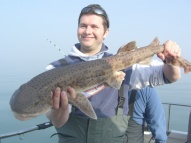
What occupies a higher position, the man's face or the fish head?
the man's face

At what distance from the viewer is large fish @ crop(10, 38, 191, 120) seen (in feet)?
11.3

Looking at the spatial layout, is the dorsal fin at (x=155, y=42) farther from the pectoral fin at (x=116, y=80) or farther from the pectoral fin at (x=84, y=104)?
the pectoral fin at (x=84, y=104)

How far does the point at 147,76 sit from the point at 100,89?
29.1 inches

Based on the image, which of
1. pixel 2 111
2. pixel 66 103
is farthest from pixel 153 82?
pixel 2 111

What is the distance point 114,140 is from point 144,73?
110 cm

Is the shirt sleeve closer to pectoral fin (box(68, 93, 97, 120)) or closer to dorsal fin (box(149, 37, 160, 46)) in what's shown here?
dorsal fin (box(149, 37, 160, 46))

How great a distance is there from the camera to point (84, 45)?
14.2 ft

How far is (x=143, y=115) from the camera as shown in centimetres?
514

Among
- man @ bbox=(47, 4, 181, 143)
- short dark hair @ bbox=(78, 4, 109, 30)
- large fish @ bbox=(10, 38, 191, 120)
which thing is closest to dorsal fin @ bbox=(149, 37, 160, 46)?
large fish @ bbox=(10, 38, 191, 120)

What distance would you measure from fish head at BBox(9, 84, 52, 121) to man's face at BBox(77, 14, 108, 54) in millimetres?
1144

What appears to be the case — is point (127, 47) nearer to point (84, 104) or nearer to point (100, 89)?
point (100, 89)

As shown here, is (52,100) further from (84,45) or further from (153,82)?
(153,82)

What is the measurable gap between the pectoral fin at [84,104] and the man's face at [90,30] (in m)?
0.94

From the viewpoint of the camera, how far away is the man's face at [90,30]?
4266 millimetres
